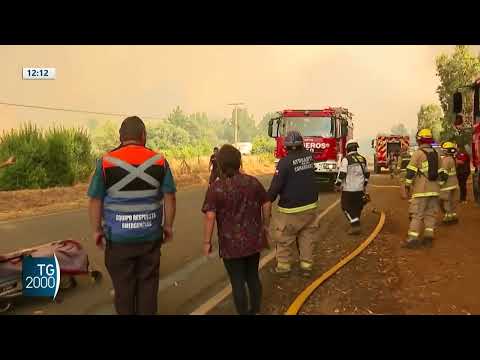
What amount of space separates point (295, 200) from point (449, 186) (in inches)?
212

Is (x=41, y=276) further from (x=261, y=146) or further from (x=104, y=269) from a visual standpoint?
(x=261, y=146)

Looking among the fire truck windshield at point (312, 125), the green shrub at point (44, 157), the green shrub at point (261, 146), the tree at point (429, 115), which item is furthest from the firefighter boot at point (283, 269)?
the tree at point (429, 115)

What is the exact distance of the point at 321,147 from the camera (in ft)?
55.0

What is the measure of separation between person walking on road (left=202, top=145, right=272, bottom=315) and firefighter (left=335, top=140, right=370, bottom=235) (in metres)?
4.81

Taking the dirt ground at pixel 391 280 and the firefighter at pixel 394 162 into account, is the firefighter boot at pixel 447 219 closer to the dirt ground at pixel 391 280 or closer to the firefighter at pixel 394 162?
the dirt ground at pixel 391 280

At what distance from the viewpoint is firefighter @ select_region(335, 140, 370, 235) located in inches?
356

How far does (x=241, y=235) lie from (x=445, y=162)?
276 inches

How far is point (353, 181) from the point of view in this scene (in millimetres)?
9148

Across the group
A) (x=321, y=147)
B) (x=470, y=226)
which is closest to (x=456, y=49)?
(x=321, y=147)

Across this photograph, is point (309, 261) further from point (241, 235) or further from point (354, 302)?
point (241, 235)

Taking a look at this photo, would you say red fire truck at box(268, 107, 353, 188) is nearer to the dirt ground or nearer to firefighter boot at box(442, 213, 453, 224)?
firefighter boot at box(442, 213, 453, 224)

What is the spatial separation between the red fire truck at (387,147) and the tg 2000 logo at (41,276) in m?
30.4

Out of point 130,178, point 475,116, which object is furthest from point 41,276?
point 475,116

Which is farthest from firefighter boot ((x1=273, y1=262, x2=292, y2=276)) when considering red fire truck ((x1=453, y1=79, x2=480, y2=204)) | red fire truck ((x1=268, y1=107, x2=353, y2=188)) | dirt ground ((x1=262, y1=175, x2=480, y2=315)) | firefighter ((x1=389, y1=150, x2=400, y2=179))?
firefighter ((x1=389, y1=150, x2=400, y2=179))
